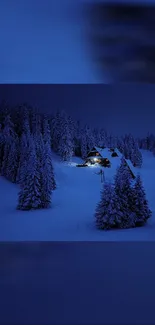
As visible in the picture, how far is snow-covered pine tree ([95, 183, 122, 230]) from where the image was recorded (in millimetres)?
3965

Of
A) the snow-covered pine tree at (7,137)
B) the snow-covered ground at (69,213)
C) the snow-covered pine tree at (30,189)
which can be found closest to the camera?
the snow-covered ground at (69,213)

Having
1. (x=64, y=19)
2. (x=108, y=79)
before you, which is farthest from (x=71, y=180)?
(x=64, y=19)

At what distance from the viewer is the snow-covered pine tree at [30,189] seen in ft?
13.5

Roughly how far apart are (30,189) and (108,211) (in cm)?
111

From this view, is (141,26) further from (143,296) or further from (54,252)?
(54,252)

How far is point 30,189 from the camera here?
4.13 metres

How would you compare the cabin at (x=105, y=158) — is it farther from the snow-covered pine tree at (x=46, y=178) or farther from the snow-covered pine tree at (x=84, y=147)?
the snow-covered pine tree at (x=46, y=178)

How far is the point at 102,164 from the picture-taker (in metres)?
4.25

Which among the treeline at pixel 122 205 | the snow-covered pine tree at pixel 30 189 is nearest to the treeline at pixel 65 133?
the treeline at pixel 122 205

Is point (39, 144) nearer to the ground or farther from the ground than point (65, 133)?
nearer to the ground

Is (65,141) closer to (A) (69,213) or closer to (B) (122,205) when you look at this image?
(A) (69,213)

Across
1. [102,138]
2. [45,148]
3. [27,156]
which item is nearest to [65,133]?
[45,148]

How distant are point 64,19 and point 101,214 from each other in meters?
2.50

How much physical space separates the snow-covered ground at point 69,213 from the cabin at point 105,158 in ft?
0.31
